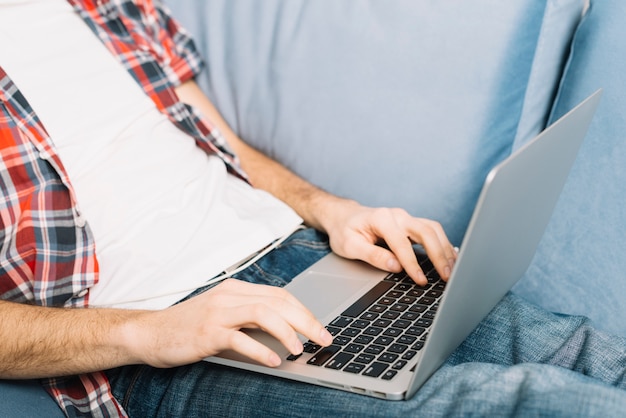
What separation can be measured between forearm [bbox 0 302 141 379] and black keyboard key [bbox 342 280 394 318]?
298 mm

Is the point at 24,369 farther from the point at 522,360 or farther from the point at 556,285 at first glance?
the point at 556,285

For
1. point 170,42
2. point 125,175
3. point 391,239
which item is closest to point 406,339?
point 391,239

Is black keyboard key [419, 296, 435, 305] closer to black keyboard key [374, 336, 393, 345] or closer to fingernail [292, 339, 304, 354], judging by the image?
black keyboard key [374, 336, 393, 345]

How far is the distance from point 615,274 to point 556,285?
0.33 feet

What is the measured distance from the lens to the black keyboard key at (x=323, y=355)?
3.17 ft

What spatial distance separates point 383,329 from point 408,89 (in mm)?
479

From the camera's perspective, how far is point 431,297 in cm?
114

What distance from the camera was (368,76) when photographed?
1.37 metres

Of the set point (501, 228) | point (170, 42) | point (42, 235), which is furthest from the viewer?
point (170, 42)

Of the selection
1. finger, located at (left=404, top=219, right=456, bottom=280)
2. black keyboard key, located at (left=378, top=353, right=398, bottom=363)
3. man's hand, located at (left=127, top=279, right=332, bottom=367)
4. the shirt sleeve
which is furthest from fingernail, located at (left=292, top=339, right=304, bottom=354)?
the shirt sleeve

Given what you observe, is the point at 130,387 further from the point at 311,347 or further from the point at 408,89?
the point at 408,89

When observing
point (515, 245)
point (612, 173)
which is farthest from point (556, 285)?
point (515, 245)

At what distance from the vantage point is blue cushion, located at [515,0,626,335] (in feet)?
4.03

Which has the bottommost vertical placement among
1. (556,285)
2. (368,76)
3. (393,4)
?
(556,285)
